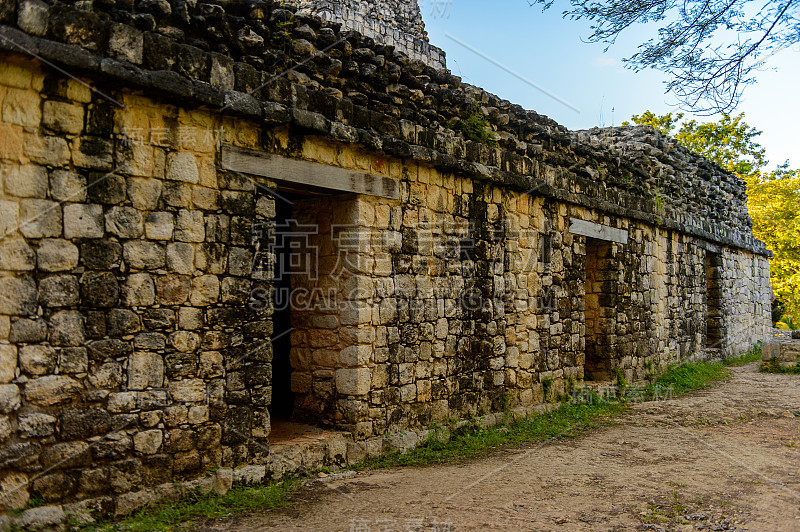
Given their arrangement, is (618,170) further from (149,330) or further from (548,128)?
(149,330)

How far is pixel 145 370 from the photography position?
13.2ft

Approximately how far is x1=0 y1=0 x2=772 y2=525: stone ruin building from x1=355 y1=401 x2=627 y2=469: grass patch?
16cm

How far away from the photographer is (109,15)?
13.1 feet

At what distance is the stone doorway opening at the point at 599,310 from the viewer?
31.0 feet

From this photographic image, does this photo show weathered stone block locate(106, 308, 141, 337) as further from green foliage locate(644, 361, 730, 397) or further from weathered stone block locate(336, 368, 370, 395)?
green foliage locate(644, 361, 730, 397)

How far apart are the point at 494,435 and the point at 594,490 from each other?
5.81 ft

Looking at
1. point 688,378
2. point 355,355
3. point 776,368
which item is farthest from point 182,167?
point 776,368

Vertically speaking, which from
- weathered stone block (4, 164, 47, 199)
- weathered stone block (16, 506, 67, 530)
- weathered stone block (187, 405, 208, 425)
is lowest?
weathered stone block (16, 506, 67, 530)

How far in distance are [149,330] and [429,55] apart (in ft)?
28.9

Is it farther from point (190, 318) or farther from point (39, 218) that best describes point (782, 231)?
point (39, 218)

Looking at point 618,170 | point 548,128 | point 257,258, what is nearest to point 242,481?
point 257,258

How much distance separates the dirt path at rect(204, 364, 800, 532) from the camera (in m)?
4.07

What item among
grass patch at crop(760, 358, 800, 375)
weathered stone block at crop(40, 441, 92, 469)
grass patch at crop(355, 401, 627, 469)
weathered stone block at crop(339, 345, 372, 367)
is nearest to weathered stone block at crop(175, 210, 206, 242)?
weathered stone block at crop(40, 441, 92, 469)

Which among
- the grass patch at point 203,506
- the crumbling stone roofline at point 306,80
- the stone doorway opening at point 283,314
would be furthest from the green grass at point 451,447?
the crumbling stone roofline at point 306,80
